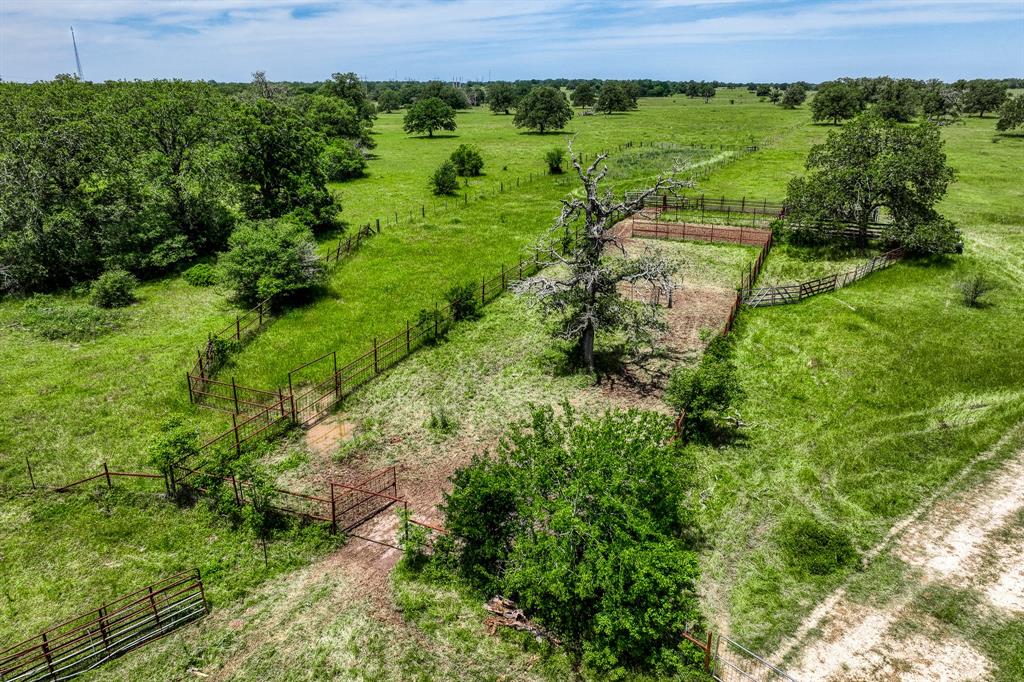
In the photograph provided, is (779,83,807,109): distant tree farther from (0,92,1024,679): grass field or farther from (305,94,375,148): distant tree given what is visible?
(0,92,1024,679): grass field

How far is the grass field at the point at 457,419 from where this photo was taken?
1423cm

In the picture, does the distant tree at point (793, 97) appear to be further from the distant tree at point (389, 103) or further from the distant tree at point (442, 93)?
the distant tree at point (389, 103)

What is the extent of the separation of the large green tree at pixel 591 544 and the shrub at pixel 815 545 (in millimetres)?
2715

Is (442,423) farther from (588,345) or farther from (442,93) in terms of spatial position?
(442,93)

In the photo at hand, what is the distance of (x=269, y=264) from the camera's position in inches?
1242

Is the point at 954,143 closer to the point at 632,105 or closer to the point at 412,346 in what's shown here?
the point at 632,105

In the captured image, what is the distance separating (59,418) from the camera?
72.0 ft

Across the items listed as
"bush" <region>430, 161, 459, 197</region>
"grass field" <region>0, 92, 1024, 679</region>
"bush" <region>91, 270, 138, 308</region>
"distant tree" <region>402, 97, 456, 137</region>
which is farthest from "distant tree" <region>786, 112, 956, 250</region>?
"distant tree" <region>402, 97, 456, 137</region>

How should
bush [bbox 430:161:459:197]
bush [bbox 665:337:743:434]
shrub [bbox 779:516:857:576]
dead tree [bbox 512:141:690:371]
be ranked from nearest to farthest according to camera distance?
1. shrub [bbox 779:516:857:576]
2. bush [bbox 665:337:743:434]
3. dead tree [bbox 512:141:690:371]
4. bush [bbox 430:161:459:197]

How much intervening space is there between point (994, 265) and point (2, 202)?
56.8 meters

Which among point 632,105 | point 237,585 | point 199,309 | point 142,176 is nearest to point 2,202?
point 142,176

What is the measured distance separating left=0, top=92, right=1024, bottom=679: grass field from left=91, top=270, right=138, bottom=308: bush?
83 cm

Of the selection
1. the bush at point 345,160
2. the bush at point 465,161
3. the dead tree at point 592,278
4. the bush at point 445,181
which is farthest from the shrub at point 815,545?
the bush at point 465,161

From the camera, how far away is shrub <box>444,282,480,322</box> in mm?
30312
